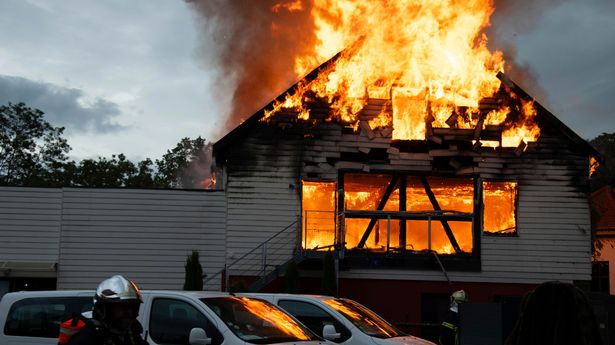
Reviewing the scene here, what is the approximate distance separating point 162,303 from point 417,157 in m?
13.9

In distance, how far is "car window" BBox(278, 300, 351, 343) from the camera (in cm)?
1153

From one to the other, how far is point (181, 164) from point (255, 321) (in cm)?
6005

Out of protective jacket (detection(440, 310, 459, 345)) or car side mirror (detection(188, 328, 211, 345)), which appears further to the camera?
protective jacket (detection(440, 310, 459, 345))

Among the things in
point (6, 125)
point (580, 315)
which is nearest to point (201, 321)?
point (580, 315)

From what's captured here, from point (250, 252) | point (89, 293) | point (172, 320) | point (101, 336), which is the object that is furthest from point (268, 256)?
point (101, 336)

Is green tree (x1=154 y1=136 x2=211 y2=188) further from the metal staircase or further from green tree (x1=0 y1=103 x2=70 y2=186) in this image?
the metal staircase

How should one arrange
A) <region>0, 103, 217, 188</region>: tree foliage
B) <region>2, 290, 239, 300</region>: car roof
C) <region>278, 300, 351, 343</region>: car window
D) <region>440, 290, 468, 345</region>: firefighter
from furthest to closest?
<region>0, 103, 217, 188</region>: tree foliage
<region>440, 290, 468, 345</region>: firefighter
<region>278, 300, 351, 343</region>: car window
<region>2, 290, 239, 300</region>: car roof

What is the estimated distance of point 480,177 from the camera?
72.9ft

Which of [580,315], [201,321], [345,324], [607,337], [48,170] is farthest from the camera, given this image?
[48,170]

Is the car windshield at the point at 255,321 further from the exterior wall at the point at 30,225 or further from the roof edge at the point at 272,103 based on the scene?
the exterior wall at the point at 30,225

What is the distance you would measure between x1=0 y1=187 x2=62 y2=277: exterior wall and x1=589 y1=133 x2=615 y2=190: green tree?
26.8 meters

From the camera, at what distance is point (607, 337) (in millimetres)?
14664

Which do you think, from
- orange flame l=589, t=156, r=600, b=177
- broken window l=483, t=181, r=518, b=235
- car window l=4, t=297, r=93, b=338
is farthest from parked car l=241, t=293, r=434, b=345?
orange flame l=589, t=156, r=600, b=177

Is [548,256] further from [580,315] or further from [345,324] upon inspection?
[580,315]
